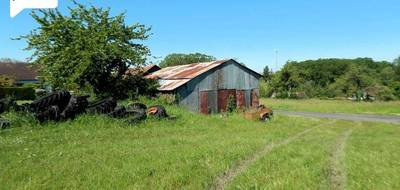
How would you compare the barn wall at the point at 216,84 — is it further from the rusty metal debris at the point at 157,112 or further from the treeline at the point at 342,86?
the treeline at the point at 342,86

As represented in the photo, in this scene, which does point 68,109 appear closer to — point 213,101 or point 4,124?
point 4,124

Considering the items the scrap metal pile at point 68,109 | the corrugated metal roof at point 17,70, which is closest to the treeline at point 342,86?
the corrugated metal roof at point 17,70

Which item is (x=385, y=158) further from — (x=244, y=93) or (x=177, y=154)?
(x=244, y=93)

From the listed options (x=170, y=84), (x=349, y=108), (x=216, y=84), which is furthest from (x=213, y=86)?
(x=349, y=108)

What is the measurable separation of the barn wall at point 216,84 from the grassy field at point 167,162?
1364 cm

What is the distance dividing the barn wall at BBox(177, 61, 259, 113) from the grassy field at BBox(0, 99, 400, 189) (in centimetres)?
1364

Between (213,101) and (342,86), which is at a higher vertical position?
(342,86)

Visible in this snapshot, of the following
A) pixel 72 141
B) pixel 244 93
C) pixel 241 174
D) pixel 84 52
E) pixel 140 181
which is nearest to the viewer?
pixel 140 181

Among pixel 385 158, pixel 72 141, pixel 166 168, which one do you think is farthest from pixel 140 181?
pixel 385 158

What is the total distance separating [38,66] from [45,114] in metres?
15.0

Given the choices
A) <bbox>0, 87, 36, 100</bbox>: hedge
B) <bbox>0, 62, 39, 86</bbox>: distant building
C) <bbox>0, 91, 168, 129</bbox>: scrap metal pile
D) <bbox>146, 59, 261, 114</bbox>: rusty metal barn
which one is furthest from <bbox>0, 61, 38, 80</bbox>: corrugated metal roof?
<bbox>0, 91, 168, 129</bbox>: scrap metal pile

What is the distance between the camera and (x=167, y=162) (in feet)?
29.7

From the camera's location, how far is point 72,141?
11.8 meters

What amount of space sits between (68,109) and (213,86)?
1577 centimetres
